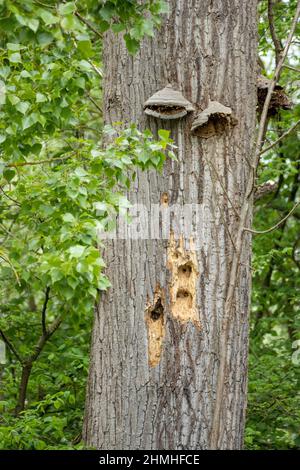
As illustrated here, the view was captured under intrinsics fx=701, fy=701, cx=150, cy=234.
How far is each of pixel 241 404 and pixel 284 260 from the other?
4.33 m

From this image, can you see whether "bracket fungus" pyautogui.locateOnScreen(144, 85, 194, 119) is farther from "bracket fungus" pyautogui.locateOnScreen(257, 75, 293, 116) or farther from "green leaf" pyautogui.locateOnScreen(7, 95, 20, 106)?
"green leaf" pyautogui.locateOnScreen(7, 95, 20, 106)

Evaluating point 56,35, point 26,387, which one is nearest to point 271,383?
point 26,387

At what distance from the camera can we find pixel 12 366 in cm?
602

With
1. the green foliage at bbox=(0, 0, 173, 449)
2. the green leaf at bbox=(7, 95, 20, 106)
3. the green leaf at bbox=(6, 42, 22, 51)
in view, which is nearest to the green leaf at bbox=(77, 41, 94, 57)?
the green foliage at bbox=(0, 0, 173, 449)

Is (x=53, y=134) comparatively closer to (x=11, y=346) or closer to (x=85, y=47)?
(x=85, y=47)

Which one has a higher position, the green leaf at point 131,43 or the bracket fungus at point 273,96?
the bracket fungus at point 273,96

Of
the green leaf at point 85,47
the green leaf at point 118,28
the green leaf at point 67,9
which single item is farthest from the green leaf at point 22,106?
the green leaf at point 67,9

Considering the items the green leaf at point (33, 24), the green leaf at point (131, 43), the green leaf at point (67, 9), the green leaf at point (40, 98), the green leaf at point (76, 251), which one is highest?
the green leaf at point (131, 43)

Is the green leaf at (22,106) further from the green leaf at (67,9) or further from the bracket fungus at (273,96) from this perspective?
the bracket fungus at (273,96)

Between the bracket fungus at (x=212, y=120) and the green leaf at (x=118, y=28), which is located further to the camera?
the bracket fungus at (x=212, y=120)

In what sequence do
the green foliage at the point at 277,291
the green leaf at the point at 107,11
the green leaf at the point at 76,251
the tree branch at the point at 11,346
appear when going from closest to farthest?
the green leaf at the point at 76,251 → the green leaf at the point at 107,11 → the tree branch at the point at 11,346 → the green foliage at the point at 277,291

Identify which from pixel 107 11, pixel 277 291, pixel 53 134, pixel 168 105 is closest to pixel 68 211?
pixel 53 134

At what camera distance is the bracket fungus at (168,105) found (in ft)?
12.7

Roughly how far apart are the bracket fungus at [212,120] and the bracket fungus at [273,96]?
0.47 m
